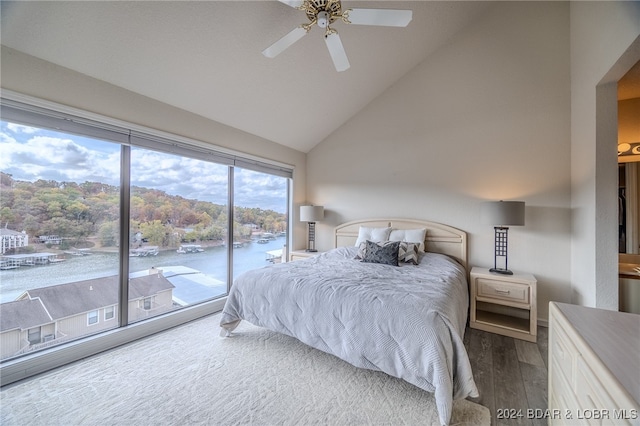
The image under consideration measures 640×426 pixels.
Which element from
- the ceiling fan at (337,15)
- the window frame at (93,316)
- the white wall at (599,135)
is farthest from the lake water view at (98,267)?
the white wall at (599,135)

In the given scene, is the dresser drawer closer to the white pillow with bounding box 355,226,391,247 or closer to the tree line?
the white pillow with bounding box 355,226,391,247

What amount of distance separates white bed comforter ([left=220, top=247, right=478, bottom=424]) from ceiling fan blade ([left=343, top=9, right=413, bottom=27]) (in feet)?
6.49

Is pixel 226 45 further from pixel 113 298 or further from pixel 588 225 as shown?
pixel 588 225

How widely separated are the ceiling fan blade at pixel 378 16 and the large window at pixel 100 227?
222cm

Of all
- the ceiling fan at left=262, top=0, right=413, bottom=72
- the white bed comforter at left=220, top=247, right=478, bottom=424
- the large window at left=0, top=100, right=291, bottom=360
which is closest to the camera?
the white bed comforter at left=220, top=247, right=478, bottom=424

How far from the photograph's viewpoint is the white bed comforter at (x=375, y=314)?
147 centimetres

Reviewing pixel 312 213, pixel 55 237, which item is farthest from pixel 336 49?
pixel 55 237

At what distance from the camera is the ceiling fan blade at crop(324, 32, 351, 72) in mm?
1912

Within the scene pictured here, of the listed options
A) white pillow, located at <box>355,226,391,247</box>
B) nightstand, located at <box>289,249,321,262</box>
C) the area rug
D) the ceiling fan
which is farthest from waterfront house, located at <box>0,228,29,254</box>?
white pillow, located at <box>355,226,391,247</box>

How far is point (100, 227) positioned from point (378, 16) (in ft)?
9.95

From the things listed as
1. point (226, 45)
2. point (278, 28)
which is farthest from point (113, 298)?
point (278, 28)

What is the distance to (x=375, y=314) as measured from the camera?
1680 mm

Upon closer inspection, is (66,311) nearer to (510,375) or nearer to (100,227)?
(100,227)

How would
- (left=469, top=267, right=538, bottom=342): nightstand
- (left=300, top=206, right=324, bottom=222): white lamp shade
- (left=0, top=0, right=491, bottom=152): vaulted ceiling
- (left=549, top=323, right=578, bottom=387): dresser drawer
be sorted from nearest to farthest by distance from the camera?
(left=549, top=323, right=578, bottom=387): dresser drawer, (left=0, top=0, right=491, bottom=152): vaulted ceiling, (left=469, top=267, right=538, bottom=342): nightstand, (left=300, top=206, right=324, bottom=222): white lamp shade
